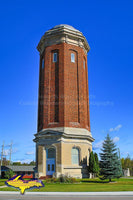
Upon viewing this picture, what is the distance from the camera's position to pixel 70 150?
29094 mm

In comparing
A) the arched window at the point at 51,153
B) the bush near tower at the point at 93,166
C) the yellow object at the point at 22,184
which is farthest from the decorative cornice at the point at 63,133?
the yellow object at the point at 22,184

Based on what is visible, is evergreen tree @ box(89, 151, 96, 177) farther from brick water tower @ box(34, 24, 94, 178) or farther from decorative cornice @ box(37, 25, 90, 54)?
decorative cornice @ box(37, 25, 90, 54)

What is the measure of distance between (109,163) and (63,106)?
11.7 m

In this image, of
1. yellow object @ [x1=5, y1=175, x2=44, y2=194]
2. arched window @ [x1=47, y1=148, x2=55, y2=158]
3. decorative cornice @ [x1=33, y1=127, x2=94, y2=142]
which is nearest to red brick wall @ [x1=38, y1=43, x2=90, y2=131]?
decorative cornice @ [x1=33, y1=127, x2=94, y2=142]

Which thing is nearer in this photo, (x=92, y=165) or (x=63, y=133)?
(x=92, y=165)

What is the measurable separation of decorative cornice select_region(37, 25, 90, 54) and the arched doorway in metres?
18.8

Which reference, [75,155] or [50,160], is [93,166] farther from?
[50,160]

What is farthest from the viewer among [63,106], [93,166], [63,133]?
[63,106]

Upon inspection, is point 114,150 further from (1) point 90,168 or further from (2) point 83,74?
(2) point 83,74

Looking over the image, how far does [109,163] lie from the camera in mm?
24062

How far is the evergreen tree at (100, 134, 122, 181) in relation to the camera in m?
23.9

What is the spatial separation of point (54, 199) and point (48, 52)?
1113 inches

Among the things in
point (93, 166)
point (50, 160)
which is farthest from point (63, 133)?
point (93, 166)

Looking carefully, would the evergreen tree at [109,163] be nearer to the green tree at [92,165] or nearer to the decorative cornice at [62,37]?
the green tree at [92,165]
